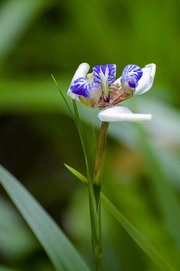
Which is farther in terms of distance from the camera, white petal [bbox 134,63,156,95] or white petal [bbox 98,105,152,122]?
white petal [bbox 134,63,156,95]

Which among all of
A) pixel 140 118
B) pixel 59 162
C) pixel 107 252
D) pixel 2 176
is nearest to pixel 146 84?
pixel 140 118

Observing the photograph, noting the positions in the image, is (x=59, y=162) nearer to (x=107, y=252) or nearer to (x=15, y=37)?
(x=15, y=37)

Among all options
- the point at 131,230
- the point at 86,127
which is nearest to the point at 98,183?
the point at 131,230

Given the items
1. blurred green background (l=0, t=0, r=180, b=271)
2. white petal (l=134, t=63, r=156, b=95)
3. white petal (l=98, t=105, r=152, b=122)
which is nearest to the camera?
white petal (l=98, t=105, r=152, b=122)

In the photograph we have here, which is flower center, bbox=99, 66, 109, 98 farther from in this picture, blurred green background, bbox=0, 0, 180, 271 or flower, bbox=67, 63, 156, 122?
blurred green background, bbox=0, 0, 180, 271

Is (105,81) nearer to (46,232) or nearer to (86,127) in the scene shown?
(46,232)

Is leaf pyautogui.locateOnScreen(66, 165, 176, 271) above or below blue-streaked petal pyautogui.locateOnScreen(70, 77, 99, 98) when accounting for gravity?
below

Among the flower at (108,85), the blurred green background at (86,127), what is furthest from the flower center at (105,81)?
the blurred green background at (86,127)

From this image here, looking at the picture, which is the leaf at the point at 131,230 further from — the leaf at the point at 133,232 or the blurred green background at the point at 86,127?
the blurred green background at the point at 86,127

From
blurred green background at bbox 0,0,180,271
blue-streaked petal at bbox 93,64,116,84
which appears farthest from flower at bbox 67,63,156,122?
blurred green background at bbox 0,0,180,271
